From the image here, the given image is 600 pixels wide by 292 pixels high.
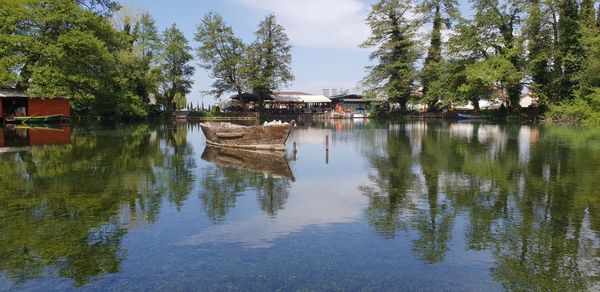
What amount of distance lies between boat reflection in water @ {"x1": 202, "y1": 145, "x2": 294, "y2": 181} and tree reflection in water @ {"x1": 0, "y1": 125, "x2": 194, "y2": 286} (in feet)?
4.91

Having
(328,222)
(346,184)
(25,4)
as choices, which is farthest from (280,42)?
(328,222)

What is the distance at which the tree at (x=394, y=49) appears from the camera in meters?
58.4

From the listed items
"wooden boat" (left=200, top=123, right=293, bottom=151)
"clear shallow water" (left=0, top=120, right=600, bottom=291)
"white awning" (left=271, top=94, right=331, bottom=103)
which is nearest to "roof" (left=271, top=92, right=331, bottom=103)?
"white awning" (left=271, top=94, right=331, bottom=103)

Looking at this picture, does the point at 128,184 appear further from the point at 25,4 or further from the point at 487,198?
the point at 25,4

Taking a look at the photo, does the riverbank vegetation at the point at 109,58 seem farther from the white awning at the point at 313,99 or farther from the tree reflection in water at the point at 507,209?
the tree reflection in water at the point at 507,209

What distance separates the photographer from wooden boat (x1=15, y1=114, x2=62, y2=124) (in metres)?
39.5

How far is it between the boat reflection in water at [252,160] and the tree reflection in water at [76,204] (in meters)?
1.50

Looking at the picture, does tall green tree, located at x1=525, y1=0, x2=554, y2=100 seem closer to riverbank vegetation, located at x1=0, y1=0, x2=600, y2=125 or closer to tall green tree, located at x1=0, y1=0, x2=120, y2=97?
riverbank vegetation, located at x1=0, y1=0, x2=600, y2=125

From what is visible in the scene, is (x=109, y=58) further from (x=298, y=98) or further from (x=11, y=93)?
(x=298, y=98)

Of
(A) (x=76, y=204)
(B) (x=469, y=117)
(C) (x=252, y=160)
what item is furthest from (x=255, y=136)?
(B) (x=469, y=117)

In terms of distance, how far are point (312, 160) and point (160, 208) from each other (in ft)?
31.1

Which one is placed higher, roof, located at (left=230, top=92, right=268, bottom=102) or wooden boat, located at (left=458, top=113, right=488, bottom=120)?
roof, located at (left=230, top=92, right=268, bottom=102)

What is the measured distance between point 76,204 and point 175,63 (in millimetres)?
54381

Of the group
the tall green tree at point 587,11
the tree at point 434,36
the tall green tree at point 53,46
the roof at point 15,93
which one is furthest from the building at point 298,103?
the tall green tree at point 587,11
